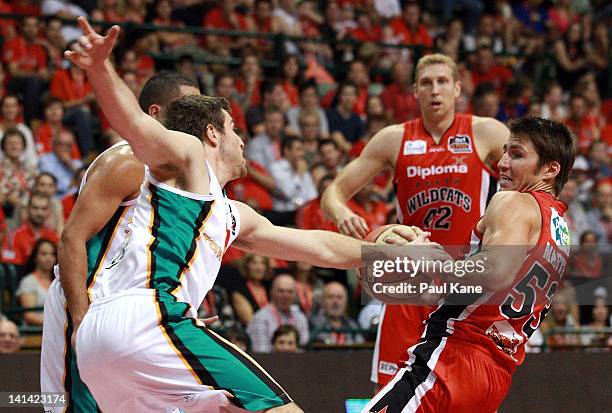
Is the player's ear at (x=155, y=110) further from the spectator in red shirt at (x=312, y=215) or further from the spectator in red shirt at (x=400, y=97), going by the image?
the spectator in red shirt at (x=400, y=97)

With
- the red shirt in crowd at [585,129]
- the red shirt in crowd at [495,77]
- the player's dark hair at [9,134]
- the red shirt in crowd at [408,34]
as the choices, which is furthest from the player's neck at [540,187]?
the red shirt in crowd at [408,34]

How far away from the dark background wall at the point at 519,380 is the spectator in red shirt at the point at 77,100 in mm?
4183

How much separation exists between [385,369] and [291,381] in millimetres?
886

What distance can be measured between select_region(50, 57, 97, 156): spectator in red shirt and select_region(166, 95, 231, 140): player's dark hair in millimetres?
5946

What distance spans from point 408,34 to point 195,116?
1029cm

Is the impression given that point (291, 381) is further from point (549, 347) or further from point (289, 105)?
point (289, 105)

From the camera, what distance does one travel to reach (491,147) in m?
5.89

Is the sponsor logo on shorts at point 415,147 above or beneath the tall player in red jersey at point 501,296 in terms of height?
above

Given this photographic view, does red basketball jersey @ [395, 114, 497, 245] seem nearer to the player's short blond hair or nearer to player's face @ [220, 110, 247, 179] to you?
the player's short blond hair

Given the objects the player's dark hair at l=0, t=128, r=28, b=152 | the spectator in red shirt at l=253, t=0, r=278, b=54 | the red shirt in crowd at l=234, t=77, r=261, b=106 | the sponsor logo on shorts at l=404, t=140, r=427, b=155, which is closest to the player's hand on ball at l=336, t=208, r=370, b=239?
the sponsor logo on shorts at l=404, t=140, r=427, b=155

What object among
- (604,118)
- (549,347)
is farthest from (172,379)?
(604,118)

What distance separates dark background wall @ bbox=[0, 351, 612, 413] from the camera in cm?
639

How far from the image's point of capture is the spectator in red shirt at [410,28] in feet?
45.0

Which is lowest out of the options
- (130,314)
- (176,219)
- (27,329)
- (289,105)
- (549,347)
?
(549,347)
